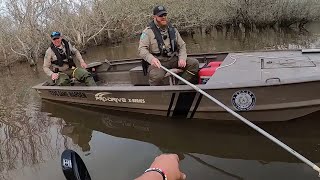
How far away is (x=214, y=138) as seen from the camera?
5.29 m

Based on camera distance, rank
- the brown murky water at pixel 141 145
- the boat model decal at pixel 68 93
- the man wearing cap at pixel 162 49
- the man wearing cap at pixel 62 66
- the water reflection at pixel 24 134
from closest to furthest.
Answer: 1. the brown murky water at pixel 141 145
2. the water reflection at pixel 24 134
3. the man wearing cap at pixel 162 49
4. the boat model decal at pixel 68 93
5. the man wearing cap at pixel 62 66

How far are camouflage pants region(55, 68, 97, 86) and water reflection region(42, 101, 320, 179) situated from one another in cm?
82

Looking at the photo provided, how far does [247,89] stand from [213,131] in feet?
2.92

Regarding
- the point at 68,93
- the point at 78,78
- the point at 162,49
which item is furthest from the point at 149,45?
the point at 68,93

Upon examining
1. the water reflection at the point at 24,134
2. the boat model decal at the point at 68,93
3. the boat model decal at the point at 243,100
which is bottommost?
the water reflection at the point at 24,134

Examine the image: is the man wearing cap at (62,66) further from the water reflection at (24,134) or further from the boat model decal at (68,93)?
the water reflection at (24,134)

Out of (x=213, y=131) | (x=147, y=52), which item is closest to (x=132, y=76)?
(x=147, y=52)

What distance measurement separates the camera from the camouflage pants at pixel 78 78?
738 centimetres

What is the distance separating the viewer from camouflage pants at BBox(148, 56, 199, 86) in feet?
20.1

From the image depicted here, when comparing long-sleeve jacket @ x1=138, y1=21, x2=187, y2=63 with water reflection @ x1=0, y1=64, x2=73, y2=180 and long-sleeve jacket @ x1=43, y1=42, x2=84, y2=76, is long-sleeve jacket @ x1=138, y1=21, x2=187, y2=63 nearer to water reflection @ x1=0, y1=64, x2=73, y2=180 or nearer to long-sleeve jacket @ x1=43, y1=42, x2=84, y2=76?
water reflection @ x1=0, y1=64, x2=73, y2=180

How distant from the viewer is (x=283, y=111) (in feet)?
17.0

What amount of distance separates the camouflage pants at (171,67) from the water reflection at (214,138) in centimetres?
70

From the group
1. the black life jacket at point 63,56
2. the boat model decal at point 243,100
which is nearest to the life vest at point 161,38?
the boat model decal at point 243,100

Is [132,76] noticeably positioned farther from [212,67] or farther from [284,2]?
[284,2]
